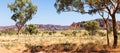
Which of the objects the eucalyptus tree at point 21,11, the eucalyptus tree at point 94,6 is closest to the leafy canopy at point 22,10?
the eucalyptus tree at point 21,11

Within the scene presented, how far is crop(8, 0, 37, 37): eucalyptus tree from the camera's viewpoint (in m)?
45.7

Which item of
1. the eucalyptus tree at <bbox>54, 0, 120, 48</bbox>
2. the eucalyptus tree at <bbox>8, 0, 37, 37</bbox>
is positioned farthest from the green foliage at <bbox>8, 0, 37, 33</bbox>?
the eucalyptus tree at <bbox>54, 0, 120, 48</bbox>

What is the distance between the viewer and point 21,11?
4588 centimetres

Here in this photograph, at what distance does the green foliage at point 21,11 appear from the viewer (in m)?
45.7

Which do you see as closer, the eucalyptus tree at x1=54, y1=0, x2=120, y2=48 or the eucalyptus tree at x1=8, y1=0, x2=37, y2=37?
the eucalyptus tree at x1=54, y1=0, x2=120, y2=48

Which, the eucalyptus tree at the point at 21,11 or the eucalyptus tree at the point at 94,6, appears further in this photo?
Answer: the eucalyptus tree at the point at 21,11

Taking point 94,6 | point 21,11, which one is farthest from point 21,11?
point 94,6

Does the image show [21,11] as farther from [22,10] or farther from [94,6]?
[94,6]

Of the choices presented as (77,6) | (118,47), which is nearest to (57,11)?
(77,6)

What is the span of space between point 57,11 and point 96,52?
19.6 feet

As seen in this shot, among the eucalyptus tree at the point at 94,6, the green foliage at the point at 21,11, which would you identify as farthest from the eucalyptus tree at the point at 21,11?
the eucalyptus tree at the point at 94,6

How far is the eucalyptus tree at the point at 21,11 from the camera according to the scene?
Result: 150 ft

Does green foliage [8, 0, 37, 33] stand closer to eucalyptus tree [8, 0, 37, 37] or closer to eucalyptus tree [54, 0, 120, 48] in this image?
eucalyptus tree [8, 0, 37, 37]

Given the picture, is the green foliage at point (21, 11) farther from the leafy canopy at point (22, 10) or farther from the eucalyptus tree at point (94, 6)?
the eucalyptus tree at point (94, 6)
